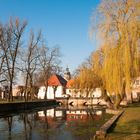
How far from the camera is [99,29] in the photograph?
27.5 m

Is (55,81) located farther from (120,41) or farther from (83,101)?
(120,41)

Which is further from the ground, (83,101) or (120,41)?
(120,41)

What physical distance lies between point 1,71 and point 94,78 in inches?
508

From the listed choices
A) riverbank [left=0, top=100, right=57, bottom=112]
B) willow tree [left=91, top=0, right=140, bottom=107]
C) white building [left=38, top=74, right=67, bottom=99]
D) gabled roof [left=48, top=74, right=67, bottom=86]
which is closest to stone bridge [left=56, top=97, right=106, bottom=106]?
riverbank [left=0, top=100, right=57, bottom=112]

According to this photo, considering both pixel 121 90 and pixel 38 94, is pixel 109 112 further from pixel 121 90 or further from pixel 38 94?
pixel 38 94

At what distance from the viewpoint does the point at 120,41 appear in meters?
25.1

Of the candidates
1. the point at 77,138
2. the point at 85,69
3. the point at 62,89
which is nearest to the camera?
the point at 77,138

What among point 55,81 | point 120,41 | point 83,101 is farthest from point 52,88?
point 120,41

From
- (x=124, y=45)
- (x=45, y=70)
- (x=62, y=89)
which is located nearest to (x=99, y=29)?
(x=124, y=45)

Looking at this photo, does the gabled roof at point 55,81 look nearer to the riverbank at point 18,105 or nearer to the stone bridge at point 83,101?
the stone bridge at point 83,101

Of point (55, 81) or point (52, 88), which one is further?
point (55, 81)

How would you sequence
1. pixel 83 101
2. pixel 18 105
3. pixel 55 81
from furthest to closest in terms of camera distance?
pixel 55 81 → pixel 83 101 → pixel 18 105

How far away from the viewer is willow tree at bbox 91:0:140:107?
24469 millimetres

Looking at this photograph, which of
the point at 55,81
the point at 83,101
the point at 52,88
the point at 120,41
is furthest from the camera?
the point at 55,81
